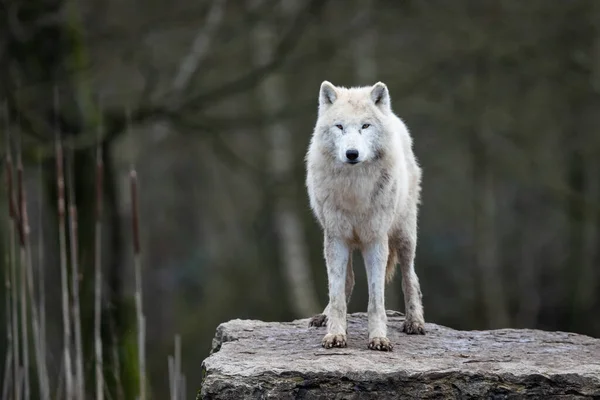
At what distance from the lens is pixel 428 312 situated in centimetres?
1678

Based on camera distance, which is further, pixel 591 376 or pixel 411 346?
pixel 411 346

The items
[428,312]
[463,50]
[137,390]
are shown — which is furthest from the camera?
[428,312]

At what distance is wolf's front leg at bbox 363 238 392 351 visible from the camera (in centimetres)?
559

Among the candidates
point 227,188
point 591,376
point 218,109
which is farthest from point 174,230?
point 591,376

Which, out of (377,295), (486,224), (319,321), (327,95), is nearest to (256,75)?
(319,321)

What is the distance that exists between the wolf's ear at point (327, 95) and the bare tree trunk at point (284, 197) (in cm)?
795

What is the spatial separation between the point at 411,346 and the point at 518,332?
1065 mm

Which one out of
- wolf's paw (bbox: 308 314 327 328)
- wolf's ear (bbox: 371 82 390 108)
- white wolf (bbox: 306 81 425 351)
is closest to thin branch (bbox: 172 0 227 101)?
wolf's paw (bbox: 308 314 327 328)

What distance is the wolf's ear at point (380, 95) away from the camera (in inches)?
222

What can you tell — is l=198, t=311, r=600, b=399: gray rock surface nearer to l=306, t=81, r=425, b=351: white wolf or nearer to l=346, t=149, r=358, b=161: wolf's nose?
l=306, t=81, r=425, b=351: white wolf

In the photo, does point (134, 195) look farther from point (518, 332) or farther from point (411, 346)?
point (518, 332)

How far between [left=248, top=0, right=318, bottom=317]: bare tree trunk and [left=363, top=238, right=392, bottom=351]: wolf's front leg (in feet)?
26.0

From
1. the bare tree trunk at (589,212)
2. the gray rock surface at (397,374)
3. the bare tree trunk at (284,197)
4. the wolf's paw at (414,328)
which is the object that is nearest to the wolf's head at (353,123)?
the gray rock surface at (397,374)

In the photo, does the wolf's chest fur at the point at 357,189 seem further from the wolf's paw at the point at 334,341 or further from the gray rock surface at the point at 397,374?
the gray rock surface at the point at 397,374
